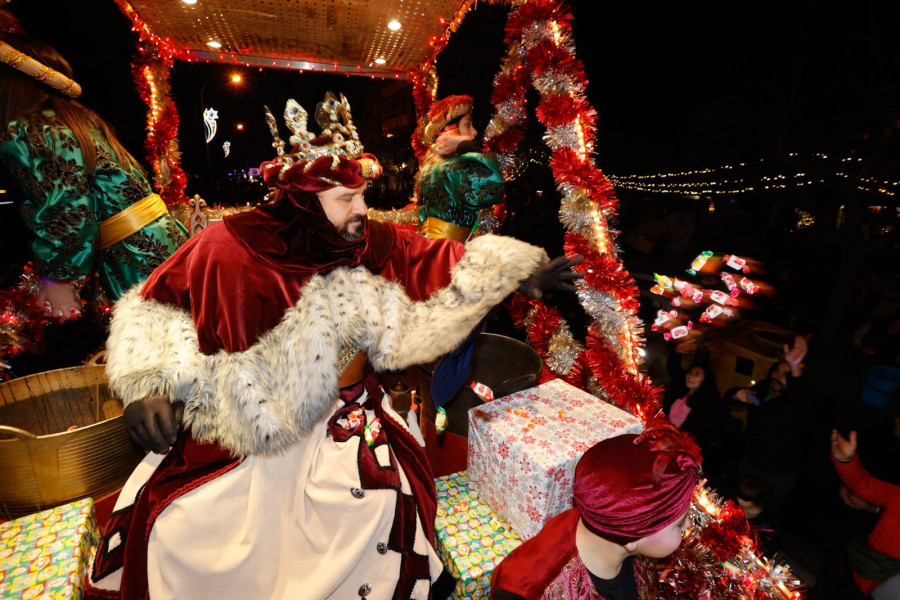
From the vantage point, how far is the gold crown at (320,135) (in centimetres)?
166

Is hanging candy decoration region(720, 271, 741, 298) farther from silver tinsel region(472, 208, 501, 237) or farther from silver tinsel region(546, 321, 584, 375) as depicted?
silver tinsel region(472, 208, 501, 237)

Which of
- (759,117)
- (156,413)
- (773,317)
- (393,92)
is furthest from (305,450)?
(393,92)

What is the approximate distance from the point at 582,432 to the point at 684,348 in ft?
6.35

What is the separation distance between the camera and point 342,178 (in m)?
1.60

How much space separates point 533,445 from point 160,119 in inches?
161

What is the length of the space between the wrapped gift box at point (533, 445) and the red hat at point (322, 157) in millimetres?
1286

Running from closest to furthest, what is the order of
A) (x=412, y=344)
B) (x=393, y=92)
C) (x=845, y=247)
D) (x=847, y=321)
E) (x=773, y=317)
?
1. (x=412, y=344)
2. (x=773, y=317)
3. (x=845, y=247)
4. (x=847, y=321)
5. (x=393, y=92)

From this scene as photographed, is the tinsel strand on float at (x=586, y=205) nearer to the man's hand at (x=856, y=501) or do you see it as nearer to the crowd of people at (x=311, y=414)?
the crowd of people at (x=311, y=414)

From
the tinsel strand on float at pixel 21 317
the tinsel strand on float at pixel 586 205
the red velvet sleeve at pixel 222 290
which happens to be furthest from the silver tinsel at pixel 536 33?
the tinsel strand on float at pixel 21 317

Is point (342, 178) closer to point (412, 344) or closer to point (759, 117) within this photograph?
point (412, 344)

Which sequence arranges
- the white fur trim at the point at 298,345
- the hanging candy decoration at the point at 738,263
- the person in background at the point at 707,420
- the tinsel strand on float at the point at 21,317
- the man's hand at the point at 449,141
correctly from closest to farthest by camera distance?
the white fur trim at the point at 298,345 < the hanging candy decoration at the point at 738,263 < the tinsel strand on float at the point at 21,317 < the person in background at the point at 707,420 < the man's hand at the point at 449,141

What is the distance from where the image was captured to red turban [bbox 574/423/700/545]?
1213mm

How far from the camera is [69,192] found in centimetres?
223

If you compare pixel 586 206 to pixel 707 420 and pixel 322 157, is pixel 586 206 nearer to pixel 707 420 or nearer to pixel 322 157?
pixel 322 157
